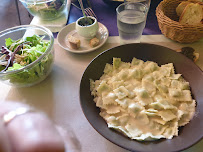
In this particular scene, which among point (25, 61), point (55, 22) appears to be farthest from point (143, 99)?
point (55, 22)

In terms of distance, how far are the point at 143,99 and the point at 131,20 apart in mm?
498

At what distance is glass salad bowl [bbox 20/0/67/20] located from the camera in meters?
1.17

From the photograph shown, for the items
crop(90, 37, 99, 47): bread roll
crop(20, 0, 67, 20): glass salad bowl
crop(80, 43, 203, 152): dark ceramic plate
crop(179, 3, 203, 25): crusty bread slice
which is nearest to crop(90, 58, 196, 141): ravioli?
crop(80, 43, 203, 152): dark ceramic plate

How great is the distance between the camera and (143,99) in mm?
658

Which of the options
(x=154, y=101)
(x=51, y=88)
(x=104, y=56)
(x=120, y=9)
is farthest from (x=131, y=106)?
(x=120, y=9)

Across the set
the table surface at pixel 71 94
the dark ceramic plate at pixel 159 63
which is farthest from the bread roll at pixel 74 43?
the dark ceramic plate at pixel 159 63

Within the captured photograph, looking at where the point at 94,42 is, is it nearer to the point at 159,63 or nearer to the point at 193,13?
the point at 159,63

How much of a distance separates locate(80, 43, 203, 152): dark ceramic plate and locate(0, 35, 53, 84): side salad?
21cm

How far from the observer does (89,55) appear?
975 mm

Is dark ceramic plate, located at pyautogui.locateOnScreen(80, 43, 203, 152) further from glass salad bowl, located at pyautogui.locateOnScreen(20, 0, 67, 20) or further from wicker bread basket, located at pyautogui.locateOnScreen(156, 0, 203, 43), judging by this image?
glass salad bowl, located at pyautogui.locateOnScreen(20, 0, 67, 20)

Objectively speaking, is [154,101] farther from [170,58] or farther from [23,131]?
[23,131]

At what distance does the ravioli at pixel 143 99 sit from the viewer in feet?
1.93

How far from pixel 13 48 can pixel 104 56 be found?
18.4 inches

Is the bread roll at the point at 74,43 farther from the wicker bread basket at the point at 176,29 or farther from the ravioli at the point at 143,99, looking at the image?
the wicker bread basket at the point at 176,29
